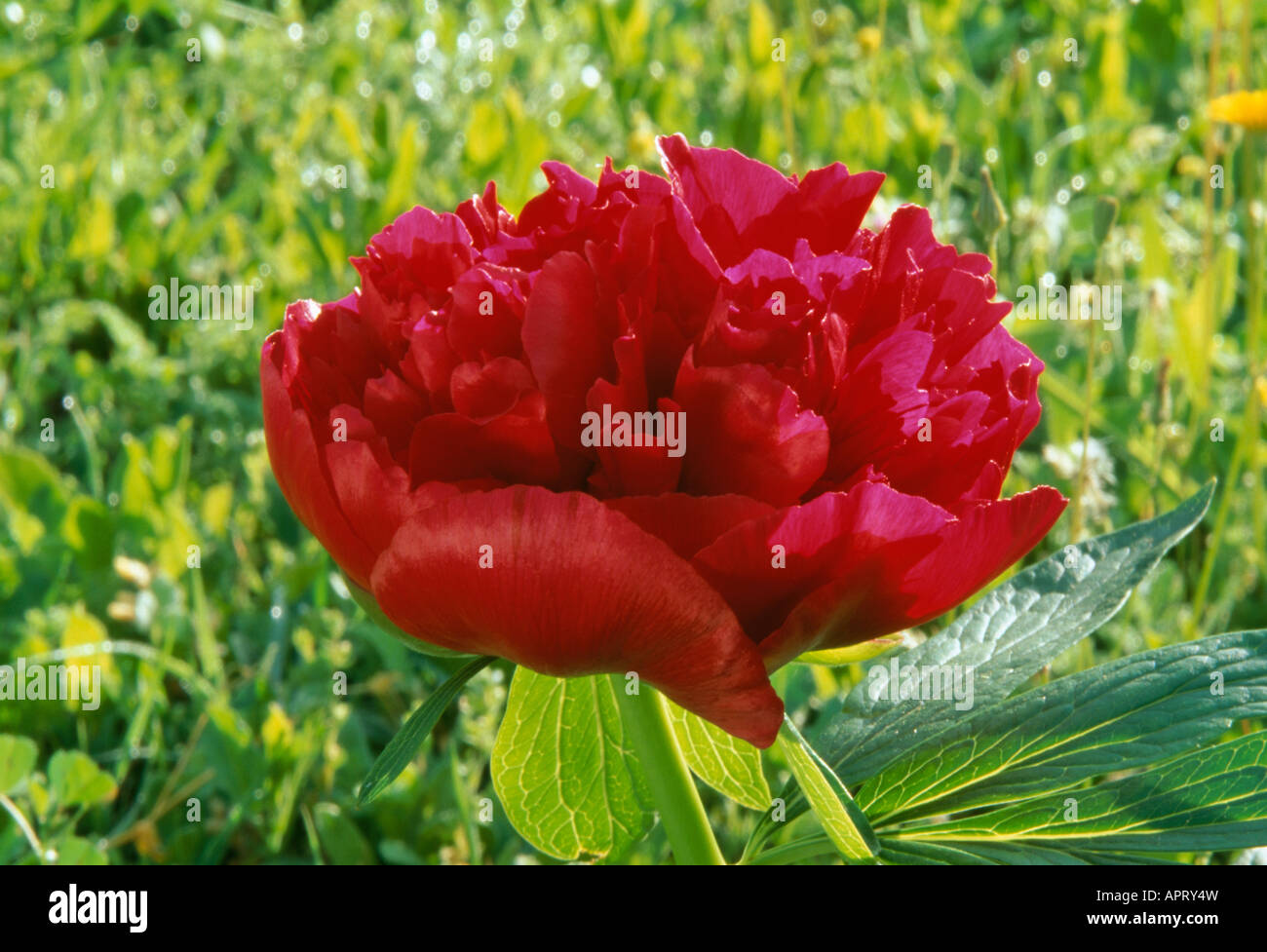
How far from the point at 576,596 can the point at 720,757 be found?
0.92 ft

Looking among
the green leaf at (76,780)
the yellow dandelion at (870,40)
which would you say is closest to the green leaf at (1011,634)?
the green leaf at (76,780)

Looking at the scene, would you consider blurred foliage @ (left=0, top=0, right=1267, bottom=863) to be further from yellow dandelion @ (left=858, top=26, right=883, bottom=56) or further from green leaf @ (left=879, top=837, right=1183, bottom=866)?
green leaf @ (left=879, top=837, right=1183, bottom=866)

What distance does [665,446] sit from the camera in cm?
61

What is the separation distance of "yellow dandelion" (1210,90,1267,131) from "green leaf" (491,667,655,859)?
0.99 metres

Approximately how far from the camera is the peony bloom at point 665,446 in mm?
593

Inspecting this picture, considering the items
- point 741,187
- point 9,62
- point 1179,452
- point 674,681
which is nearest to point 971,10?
point 1179,452

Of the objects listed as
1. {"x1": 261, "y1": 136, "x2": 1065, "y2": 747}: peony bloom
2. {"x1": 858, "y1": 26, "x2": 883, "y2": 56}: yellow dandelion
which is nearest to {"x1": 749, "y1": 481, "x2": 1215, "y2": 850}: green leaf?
{"x1": 261, "y1": 136, "x2": 1065, "y2": 747}: peony bloom

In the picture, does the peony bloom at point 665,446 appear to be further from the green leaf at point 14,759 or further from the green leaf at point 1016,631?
the green leaf at point 14,759

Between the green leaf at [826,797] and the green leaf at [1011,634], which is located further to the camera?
the green leaf at [1011,634]

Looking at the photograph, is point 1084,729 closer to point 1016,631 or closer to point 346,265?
point 1016,631

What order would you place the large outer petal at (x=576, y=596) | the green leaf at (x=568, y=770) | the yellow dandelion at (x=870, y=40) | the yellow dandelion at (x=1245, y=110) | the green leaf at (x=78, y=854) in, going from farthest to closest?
the yellow dandelion at (x=870, y=40)
the yellow dandelion at (x=1245, y=110)
the green leaf at (x=78, y=854)
the green leaf at (x=568, y=770)
the large outer petal at (x=576, y=596)

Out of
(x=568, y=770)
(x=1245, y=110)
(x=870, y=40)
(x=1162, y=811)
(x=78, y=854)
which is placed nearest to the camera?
(x=1162, y=811)

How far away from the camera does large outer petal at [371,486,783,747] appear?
58 cm

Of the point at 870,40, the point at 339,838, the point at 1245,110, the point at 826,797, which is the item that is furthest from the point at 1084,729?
the point at 870,40
